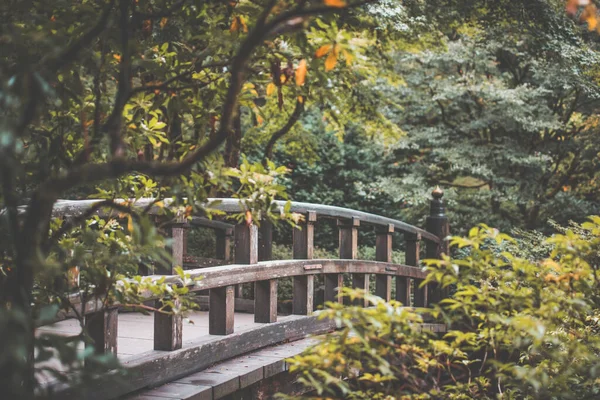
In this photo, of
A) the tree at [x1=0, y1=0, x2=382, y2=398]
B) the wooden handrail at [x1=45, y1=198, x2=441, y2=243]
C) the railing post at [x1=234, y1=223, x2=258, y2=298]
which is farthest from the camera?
the railing post at [x1=234, y1=223, x2=258, y2=298]

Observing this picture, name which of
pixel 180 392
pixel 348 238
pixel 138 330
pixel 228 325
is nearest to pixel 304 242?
pixel 348 238

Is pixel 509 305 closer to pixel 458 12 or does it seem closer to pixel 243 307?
pixel 243 307

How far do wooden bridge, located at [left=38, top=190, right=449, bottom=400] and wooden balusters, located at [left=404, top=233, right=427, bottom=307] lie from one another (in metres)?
0.57

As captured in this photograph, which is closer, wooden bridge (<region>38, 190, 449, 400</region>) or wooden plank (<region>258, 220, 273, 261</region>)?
wooden bridge (<region>38, 190, 449, 400</region>)

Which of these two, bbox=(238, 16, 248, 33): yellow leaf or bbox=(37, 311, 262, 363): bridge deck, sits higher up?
bbox=(238, 16, 248, 33): yellow leaf

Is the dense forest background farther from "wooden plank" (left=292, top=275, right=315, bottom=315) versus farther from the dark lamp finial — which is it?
the dark lamp finial

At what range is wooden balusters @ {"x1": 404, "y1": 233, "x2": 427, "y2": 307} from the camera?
26.3 ft

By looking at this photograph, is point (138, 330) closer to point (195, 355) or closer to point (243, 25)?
point (195, 355)

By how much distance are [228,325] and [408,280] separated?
12.0 feet

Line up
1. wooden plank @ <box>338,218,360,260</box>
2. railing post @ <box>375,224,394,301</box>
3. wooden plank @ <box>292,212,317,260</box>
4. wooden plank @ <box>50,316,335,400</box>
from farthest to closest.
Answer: railing post @ <box>375,224,394,301</box> < wooden plank @ <box>338,218,360,260</box> < wooden plank @ <box>292,212,317,260</box> < wooden plank @ <box>50,316,335,400</box>

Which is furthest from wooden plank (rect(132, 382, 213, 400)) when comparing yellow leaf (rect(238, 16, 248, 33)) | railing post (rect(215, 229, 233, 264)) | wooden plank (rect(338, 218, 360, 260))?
railing post (rect(215, 229, 233, 264))

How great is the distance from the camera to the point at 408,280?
316 inches

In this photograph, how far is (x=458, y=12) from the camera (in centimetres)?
Result: 759

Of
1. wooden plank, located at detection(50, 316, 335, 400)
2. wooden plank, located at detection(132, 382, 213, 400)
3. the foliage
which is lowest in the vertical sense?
wooden plank, located at detection(132, 382, 213, 400)
